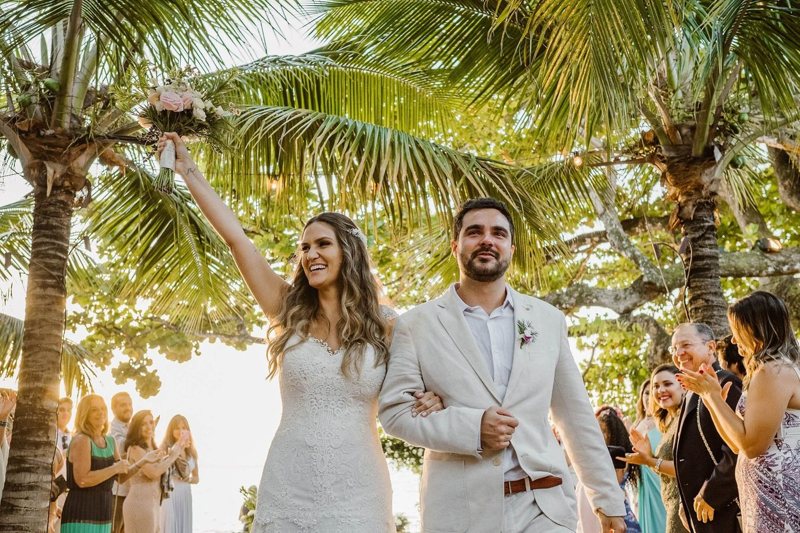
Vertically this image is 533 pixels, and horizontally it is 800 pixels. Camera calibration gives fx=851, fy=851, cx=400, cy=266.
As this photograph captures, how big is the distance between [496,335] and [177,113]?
207 cm

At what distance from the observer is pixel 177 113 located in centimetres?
435

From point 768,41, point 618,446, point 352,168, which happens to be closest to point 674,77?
point 768,41

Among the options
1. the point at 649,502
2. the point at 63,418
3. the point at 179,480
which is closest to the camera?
the point at 649,502

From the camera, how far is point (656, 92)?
273 inches

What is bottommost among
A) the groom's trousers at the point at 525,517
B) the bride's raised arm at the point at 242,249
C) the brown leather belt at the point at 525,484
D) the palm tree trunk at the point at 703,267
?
the groom's trousers at the point at 525,517

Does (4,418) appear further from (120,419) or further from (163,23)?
(163,23)

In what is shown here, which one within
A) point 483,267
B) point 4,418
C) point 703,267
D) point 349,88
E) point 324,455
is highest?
point 349,88

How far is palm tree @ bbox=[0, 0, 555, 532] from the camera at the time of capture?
5.26 m

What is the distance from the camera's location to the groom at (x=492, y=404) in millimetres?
3078

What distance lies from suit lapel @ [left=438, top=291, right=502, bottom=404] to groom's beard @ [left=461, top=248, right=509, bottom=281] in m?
0.14

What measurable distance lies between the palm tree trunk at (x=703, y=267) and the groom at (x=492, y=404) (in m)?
4.12

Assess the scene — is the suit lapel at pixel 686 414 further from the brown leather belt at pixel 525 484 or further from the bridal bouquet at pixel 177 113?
the bridal bouquet at pixel 177 113

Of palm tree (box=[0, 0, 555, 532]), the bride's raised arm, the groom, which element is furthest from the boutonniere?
palm tree (box=[0, 0, 555, 532])

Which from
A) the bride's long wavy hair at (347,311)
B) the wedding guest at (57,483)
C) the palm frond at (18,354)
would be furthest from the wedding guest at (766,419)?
the palm frond at (18,354)
